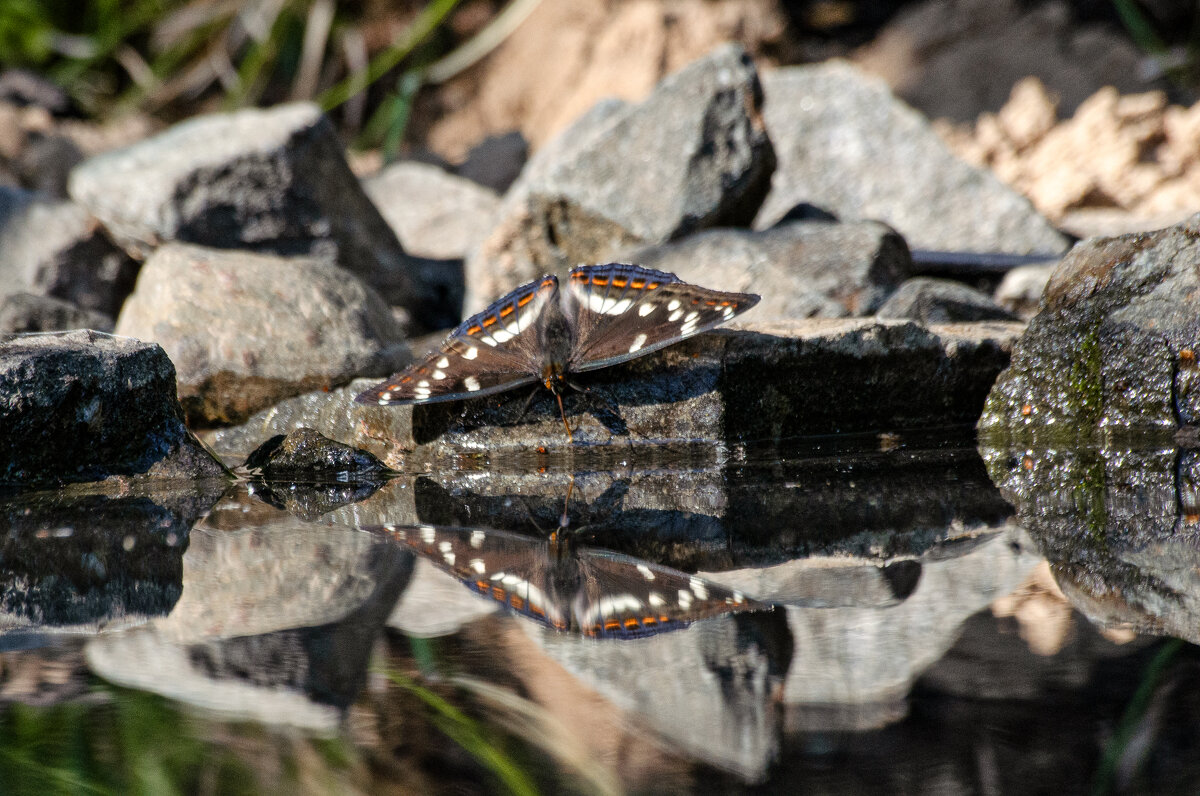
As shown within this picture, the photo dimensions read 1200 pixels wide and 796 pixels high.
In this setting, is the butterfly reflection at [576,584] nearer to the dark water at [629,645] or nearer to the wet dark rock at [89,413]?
the dark water at [629,645]

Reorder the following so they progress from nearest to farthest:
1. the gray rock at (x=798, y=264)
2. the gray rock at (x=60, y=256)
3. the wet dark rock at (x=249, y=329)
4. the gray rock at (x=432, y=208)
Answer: the wet dark rock at (x=249, y=329), the gray rock at (x=798, y=264), the gray rock at (x=60, y=256), the gray rock at (x=432, y=208)

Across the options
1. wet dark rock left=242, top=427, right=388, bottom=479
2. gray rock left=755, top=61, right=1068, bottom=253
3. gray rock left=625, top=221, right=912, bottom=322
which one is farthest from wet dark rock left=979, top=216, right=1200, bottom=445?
gray rock left=755, top=61, right=1068, bottom=253

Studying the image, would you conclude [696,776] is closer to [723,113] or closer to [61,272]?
[723,113]

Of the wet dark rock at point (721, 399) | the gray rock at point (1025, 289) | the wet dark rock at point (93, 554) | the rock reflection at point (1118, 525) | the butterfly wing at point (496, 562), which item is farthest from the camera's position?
the gray rock at point (1025, 289)

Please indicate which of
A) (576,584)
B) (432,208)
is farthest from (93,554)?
(432,208)

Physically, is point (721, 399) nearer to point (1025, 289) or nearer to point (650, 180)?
point (650, 180)

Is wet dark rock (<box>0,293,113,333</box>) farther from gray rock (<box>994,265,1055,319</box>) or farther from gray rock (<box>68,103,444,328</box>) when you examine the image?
gray rock (<box>994,265,1055,319</box>)

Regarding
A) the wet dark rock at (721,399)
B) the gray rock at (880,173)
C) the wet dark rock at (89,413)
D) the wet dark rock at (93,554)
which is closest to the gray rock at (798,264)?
the wet dark rock at (721,399)
